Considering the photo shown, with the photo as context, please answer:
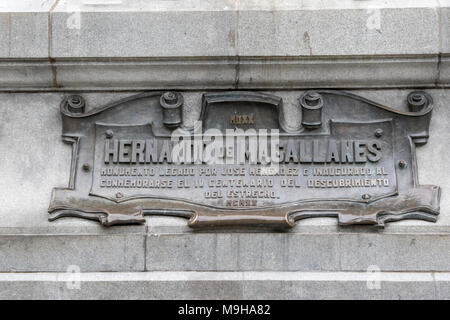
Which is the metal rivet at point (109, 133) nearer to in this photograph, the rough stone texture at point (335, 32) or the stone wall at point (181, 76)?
the stone wall at point (181, 76)

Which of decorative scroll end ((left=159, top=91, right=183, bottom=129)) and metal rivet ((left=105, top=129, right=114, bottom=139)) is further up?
decorative scroll end ((left=159, top=91, right=183, bottom=129))

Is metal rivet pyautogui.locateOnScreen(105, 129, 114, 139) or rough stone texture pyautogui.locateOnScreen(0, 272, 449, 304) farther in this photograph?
metal rivet pyautogui.locateOnScreen(105, 129, 114, 139)

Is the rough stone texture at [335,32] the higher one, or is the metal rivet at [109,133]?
the rough stone texture at [335,32]

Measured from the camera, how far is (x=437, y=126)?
8.46 metres

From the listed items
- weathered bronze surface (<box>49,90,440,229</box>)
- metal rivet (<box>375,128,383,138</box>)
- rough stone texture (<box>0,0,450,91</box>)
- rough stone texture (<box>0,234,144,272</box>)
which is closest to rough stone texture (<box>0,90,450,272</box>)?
rough stone texture (<box>0,234,144,272</box>)

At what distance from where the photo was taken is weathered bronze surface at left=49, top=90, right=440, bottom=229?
8070mm

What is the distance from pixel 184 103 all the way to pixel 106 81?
0.90m

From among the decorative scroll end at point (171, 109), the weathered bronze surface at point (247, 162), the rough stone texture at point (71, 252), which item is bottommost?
the rough stone texture at point (71, 252)

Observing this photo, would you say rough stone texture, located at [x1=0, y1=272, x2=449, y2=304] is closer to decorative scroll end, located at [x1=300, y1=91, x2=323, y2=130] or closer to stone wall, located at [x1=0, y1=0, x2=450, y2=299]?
stone wall, located at [x1=0, y1=0, x2=450, y2=299]

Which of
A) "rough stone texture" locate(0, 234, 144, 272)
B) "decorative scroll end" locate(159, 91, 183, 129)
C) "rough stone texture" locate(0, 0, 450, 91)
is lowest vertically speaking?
"rough stone texture" locate(0, 234, 144, 272)

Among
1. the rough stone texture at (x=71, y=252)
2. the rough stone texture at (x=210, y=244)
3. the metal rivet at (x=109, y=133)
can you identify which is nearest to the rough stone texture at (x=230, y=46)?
the metal rivet at (x=109, y=133)

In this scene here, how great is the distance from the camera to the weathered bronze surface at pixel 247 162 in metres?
8.07

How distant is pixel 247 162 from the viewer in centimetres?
834

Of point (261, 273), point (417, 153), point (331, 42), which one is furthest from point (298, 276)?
point (331, 42)
